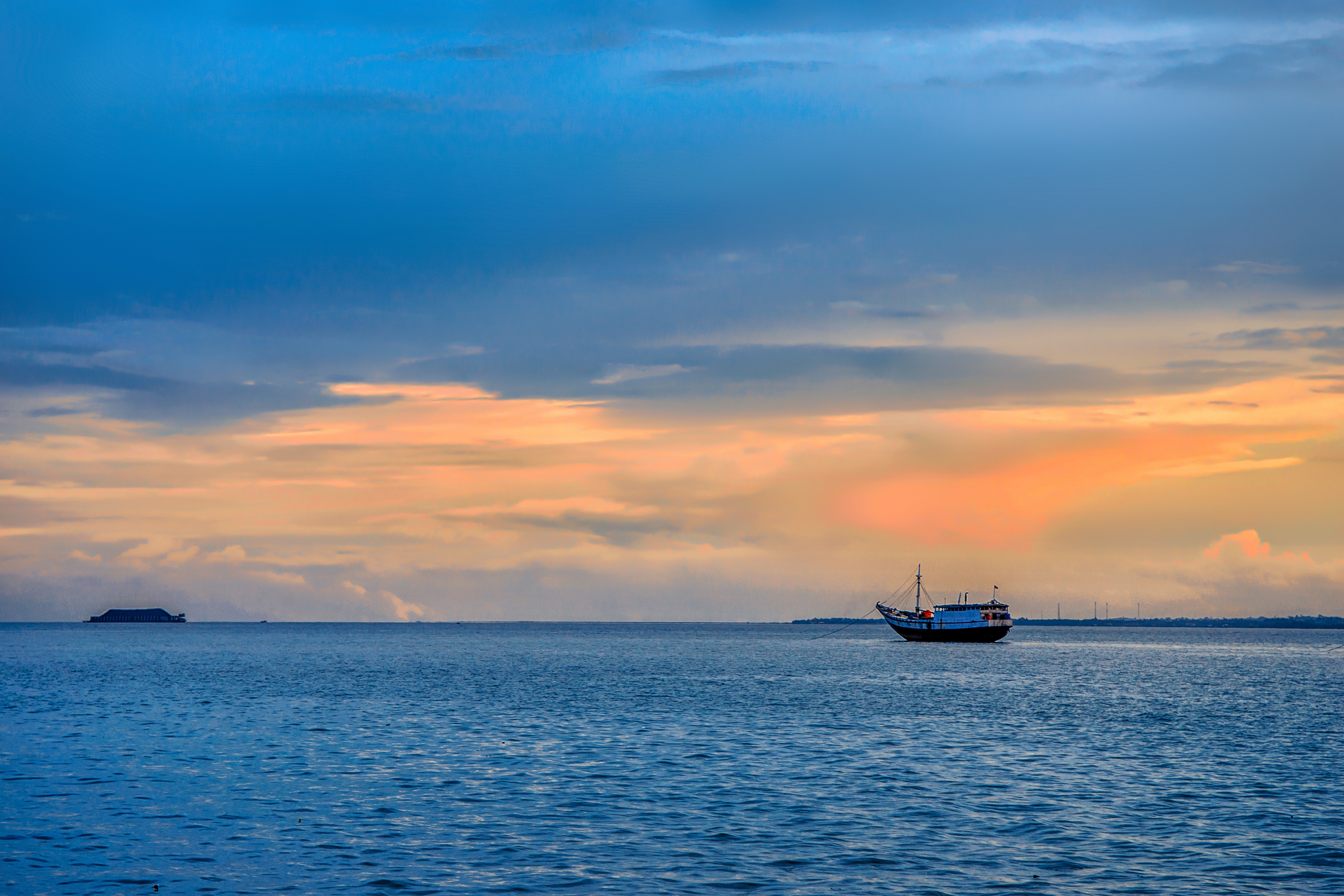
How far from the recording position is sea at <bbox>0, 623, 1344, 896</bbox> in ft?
94.6

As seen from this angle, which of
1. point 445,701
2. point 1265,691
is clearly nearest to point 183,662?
point 445,701

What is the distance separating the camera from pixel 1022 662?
16412 cm

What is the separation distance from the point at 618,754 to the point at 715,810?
15.4 metres

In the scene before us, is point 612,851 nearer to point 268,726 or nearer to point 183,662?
point 268,726

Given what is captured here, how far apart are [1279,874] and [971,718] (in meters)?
43.1

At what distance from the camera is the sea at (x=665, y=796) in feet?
94.6

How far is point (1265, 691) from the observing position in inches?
4176

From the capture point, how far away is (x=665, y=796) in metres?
40.0

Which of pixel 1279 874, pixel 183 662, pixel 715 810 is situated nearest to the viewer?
pixel 1279 874

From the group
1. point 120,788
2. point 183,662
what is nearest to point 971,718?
point 120,788

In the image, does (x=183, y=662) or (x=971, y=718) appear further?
(x=183, y=662)

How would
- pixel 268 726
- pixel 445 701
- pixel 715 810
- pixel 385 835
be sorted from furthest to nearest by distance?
pixel 445 701, pixel 268 726, pixel 715 810, pixel 385 835

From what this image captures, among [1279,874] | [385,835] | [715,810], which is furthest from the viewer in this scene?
[715,810]

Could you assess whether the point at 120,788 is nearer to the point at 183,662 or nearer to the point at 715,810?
the point at 715,810
